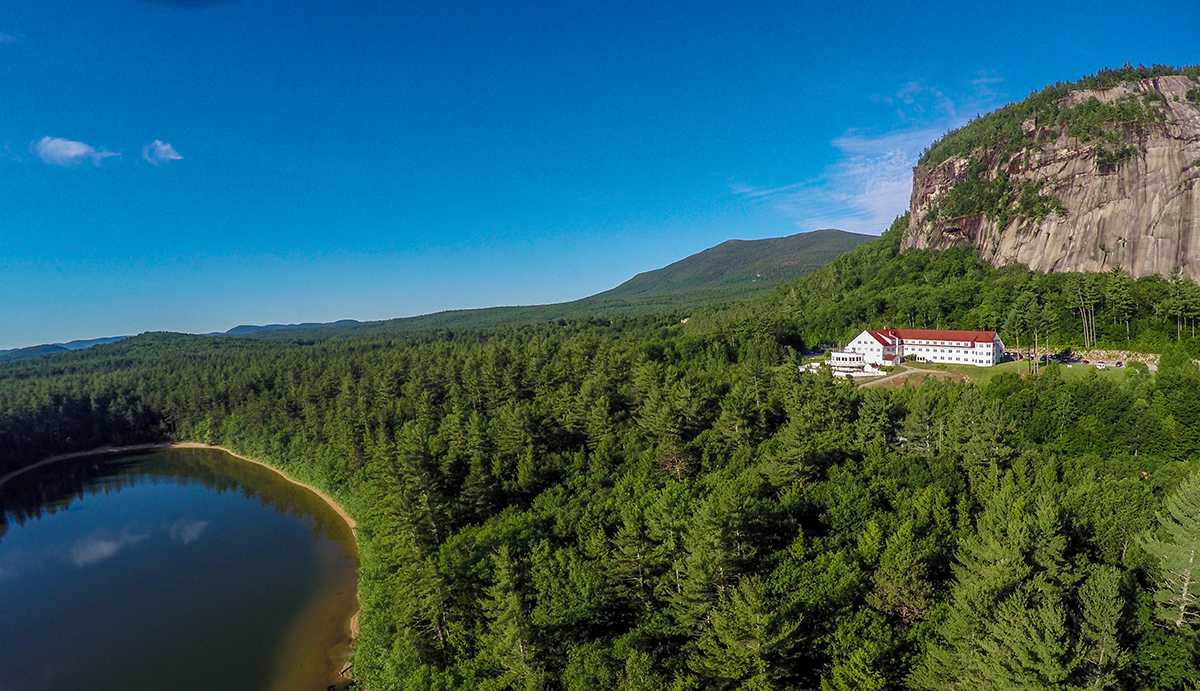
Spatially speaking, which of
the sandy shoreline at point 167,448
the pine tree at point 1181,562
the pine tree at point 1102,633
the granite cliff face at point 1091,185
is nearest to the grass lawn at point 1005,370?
the pine tree at point 1181,562

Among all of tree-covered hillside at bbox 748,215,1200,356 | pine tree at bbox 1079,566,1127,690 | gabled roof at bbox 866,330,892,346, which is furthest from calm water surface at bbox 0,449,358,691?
tree-covered hillside at bbox 748,215,1200,356

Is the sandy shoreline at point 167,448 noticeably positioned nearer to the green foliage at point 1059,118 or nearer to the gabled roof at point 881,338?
the gabled roof at point 881,338

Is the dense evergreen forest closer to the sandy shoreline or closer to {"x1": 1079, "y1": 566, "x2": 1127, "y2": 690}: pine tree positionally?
{"x1": 1079, "y1": 566, "x2": 1127, "y2": 690}: pine tree

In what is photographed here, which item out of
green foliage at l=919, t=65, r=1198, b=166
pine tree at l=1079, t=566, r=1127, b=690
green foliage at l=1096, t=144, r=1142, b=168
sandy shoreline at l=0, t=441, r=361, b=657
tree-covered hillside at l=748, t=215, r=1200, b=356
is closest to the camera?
pine tree at l=1079, t=566, r=1127, b=690

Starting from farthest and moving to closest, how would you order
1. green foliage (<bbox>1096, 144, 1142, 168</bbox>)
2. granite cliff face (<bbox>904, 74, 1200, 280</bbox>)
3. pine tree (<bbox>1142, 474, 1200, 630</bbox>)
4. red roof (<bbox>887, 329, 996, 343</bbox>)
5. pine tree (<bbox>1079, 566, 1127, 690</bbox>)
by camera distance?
green foliage (<bbox>1096, 144, 1142, 168</bbox>)
granite cliff face (<bbox>904, 74, 1200, 280</bbox>)
red roof (<bbox>887, 329, 996, 343</bbox>)
pine tree (<bbox>1142, 474, 1200, 630</bbox>)
pine tree (<bbox>1079, 566, 1127, 690</bbox>)

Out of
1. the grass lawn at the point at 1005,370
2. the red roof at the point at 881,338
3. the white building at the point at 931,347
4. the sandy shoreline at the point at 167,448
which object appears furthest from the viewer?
the red roof at the point at 881,338

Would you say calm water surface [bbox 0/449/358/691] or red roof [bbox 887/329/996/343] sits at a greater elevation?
red roof [bbox 887/329/996/343]

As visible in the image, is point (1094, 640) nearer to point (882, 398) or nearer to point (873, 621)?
point (873, 621)

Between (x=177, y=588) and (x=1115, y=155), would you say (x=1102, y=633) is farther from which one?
(x=1115, y=155)
